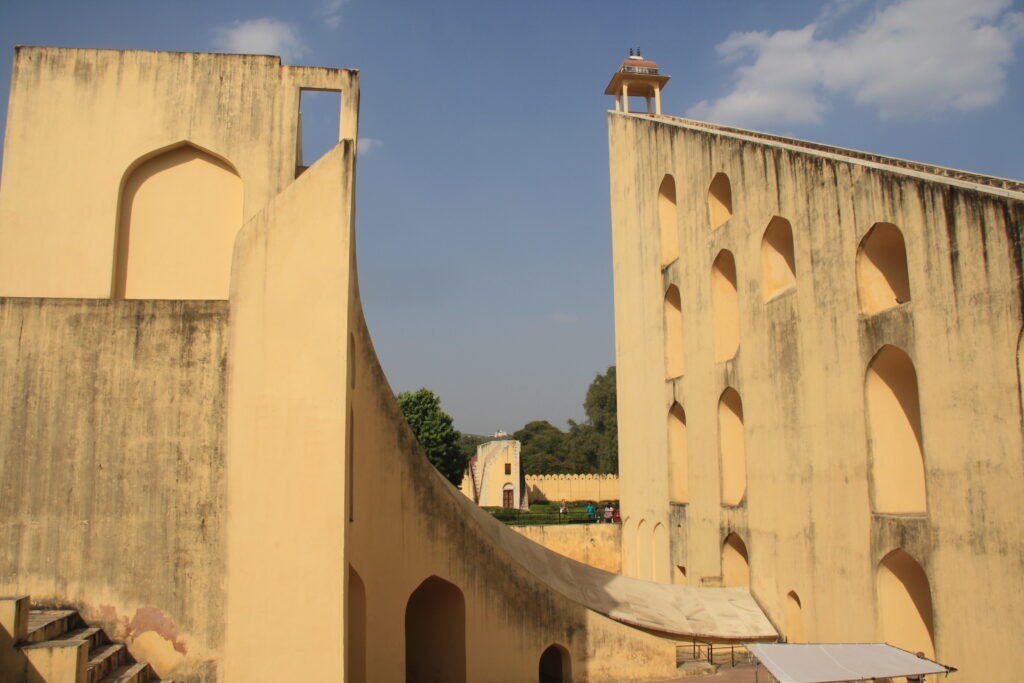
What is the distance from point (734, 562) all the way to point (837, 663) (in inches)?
229

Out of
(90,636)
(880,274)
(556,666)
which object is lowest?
(556,666)

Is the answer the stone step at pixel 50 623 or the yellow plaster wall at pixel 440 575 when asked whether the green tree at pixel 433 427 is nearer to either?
the yellow plaster wall at pixel 440 575

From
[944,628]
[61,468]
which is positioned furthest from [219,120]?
[944,628]

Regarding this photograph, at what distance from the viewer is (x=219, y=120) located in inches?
323

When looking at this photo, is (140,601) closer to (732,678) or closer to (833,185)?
(732,678)

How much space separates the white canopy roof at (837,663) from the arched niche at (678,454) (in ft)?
24.8

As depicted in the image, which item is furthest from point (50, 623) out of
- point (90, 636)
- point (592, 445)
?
point (592, 445)

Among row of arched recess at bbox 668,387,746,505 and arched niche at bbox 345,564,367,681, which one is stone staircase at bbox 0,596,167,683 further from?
row of arched recess at bbox 668,387,746,505

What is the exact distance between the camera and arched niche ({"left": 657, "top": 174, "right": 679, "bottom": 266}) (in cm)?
1537

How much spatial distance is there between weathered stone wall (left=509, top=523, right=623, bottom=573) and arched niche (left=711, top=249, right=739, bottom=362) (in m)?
6.90

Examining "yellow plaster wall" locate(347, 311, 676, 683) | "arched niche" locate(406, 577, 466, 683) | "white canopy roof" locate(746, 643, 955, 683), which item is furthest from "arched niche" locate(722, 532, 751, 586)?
"white canopy roof" locate(746, 643, 955, 683)

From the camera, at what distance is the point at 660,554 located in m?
15.0

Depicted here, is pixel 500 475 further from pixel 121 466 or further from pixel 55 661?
pixel 55 661

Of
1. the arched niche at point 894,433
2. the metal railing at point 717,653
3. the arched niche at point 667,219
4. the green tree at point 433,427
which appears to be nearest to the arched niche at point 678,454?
the arched niche at point 667,219
